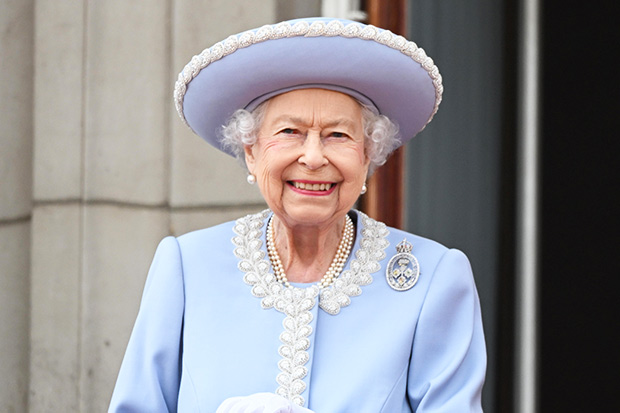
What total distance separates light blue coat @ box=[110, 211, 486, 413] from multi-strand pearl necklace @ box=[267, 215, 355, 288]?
0.02 m

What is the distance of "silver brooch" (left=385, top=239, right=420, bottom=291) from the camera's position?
2.41 meters

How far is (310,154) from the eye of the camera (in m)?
2.25

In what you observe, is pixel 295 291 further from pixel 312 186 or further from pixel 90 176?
pixel 90 176

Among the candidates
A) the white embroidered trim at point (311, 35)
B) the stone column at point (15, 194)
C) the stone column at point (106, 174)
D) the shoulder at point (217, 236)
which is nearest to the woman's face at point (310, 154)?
the white embroidered trim at point (311, 35)

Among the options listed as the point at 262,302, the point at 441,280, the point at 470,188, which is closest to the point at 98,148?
the point at 470,188

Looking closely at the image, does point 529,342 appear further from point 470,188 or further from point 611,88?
point 611,88

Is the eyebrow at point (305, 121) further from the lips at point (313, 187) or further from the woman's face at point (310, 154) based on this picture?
the lips at point (313, 187)

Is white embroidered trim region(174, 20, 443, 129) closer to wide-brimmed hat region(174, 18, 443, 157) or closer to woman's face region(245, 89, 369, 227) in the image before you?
wide-brimmed hat region(174, 18, 443, 157)

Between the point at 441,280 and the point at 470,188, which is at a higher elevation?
the point at 470,188

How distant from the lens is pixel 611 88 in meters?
4.11

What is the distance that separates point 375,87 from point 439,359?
2.25 feet

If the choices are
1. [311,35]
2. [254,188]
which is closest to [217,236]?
[311,35]

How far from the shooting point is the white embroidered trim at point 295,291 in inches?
91.1

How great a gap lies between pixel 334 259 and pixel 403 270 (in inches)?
7.4
